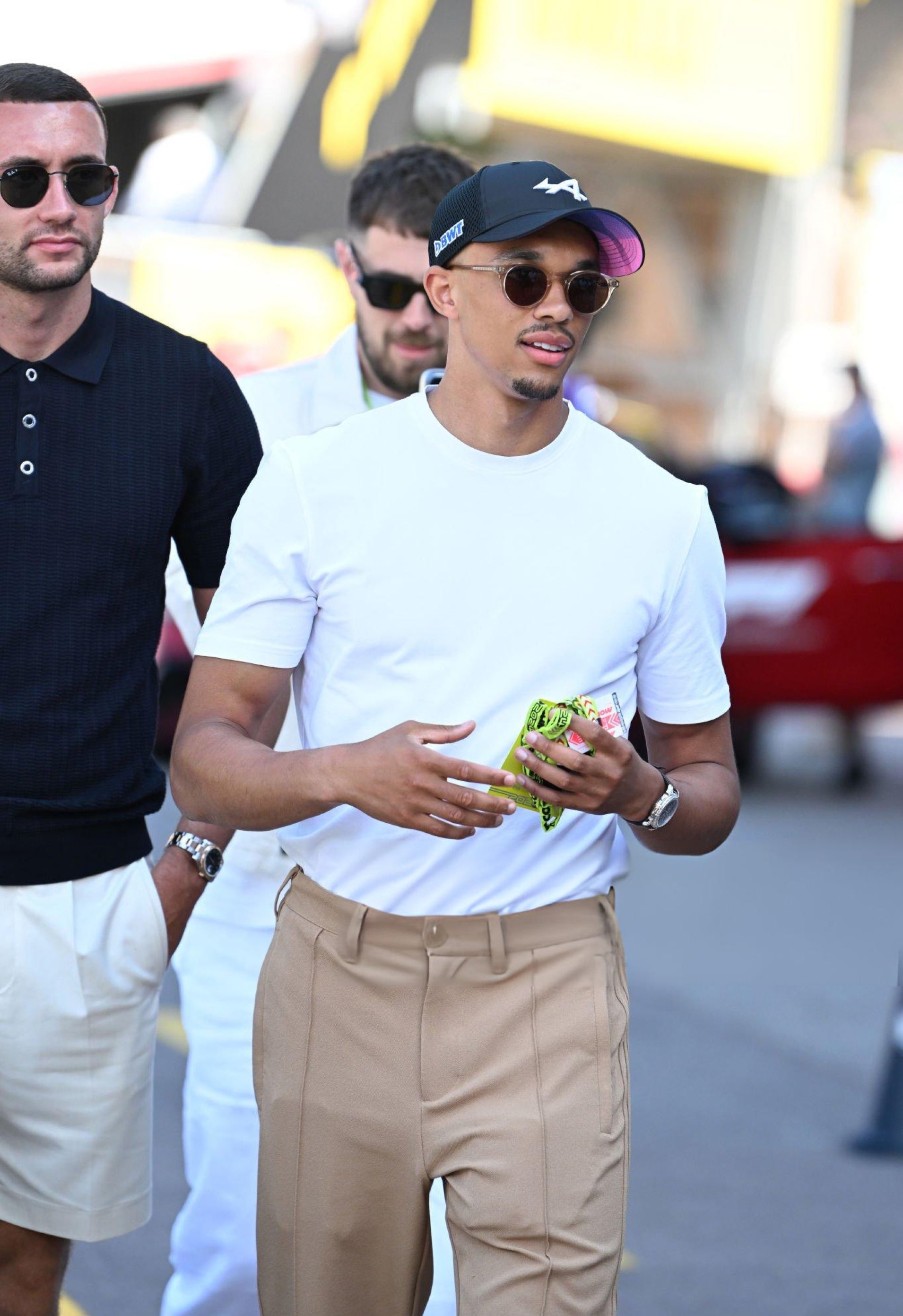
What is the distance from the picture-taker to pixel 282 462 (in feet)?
9.36

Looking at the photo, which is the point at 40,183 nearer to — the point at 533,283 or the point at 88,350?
the point at 88,350

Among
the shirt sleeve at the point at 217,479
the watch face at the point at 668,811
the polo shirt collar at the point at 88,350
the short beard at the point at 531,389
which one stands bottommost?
the watch face at the point at 668,811

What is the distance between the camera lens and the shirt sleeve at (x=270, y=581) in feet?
9.23

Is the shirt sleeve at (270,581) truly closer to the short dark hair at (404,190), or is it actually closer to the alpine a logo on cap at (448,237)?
the alpine a logo on cap at (448,237)

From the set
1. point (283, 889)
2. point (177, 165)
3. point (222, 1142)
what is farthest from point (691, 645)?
point (177, 165)

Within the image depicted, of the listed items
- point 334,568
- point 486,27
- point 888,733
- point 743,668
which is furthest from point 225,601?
point 486,27

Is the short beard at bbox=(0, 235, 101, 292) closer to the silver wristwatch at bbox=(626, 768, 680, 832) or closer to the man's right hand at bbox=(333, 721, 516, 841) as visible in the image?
the man's right hand at bbox=(333, 721, 516, 841)

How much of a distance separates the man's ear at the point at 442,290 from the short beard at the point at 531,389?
0.18 m

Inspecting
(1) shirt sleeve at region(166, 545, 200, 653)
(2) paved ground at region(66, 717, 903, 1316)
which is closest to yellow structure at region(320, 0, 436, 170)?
(2) paved ground at region(66, 717, 903, 1316)

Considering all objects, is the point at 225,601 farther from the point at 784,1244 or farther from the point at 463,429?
the point at 784,1244

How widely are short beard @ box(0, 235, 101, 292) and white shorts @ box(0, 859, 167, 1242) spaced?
1034 millimetres

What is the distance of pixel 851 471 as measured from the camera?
12039 millimetres

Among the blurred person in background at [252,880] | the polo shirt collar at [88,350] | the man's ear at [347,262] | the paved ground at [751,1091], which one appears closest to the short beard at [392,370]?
the blurred person in background at [252,880]

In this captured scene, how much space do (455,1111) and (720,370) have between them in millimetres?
25354
